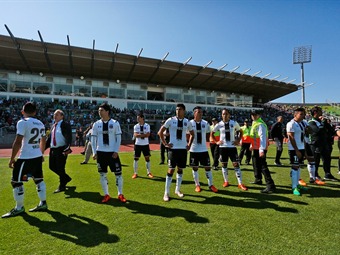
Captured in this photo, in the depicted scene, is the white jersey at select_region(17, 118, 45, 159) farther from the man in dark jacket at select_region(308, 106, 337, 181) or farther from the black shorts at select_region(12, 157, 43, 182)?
the man in dark jacket at select_region(308, 106, 337, 181)

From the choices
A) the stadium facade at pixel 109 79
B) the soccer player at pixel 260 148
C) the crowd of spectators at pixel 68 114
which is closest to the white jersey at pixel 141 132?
the soccer player at pixel 260 148

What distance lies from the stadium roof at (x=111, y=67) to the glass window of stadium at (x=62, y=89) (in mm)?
1975

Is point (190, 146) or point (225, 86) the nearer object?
point (190, 146)

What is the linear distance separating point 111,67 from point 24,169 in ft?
108

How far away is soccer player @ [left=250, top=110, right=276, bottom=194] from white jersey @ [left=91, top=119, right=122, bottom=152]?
145 inches

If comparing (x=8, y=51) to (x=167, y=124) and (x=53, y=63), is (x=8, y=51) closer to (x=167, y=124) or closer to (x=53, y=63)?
(x=53, y=63)

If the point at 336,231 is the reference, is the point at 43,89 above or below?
above

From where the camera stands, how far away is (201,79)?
139ft

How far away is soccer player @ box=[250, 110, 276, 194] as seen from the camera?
5797 millimetres

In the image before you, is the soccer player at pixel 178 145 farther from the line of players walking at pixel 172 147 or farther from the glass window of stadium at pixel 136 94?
the glass window of stadium at pixel 136 94

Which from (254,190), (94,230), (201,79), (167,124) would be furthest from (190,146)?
(201,79)

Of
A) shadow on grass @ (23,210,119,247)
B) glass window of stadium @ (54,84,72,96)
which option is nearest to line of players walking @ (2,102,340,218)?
shadow on grass @ (23,210,119,247)

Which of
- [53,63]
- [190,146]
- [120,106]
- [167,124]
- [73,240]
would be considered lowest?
[73,240]

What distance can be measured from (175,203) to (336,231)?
2.83m
